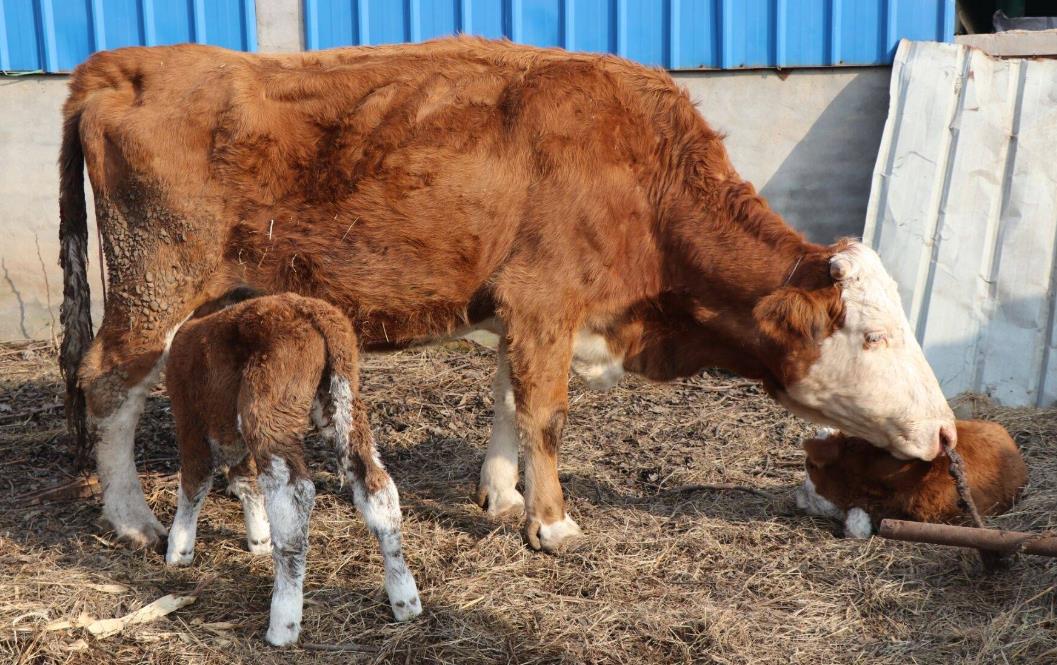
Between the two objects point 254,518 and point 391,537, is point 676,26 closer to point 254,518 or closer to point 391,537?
point 254,518

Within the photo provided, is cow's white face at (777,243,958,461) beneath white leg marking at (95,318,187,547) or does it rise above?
above

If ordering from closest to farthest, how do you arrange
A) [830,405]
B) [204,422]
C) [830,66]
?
[204,422], [830,405], [830,66]

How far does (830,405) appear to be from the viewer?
538cm

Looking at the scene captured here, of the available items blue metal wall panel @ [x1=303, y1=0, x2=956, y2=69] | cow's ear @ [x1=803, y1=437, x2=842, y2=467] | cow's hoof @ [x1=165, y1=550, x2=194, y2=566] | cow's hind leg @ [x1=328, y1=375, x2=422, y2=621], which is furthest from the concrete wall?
cow's hind leg @ [x1=328, y1=375, x2=422, y2=621]

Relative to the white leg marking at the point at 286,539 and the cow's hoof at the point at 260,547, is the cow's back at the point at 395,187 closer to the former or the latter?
the cow's hoof at the point at 260,547

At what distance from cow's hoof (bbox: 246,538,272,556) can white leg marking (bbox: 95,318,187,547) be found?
53cm

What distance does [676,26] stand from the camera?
8445mm

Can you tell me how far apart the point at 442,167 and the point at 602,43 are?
3467mm

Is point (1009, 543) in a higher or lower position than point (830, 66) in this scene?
lower

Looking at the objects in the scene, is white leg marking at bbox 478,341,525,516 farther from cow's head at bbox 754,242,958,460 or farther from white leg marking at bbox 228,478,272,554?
cow's head at bbox 754,242,958,460

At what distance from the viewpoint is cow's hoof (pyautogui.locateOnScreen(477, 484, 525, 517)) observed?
5867mm

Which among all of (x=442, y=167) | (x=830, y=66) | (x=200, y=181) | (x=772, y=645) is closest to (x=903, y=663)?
(x=772, y=645)

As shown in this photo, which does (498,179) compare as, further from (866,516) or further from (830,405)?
(866,516)

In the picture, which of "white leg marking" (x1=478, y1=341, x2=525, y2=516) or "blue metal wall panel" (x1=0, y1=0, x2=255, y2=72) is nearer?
"white leg marking" (x1=478, y1=341, x2=525, y2=516)
